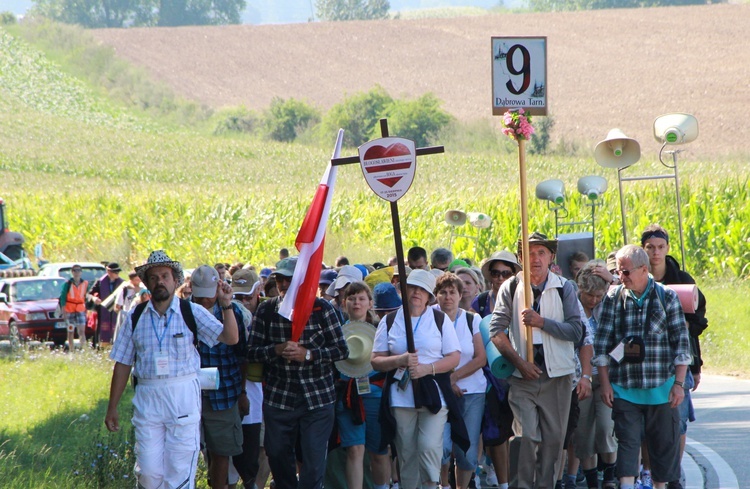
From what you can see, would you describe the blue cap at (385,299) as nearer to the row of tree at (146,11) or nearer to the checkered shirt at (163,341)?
the checkered shirt at (163,341)

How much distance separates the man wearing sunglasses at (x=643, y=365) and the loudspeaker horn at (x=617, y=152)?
6.61 meters

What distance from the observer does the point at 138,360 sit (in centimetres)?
726

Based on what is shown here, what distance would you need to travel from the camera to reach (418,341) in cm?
800

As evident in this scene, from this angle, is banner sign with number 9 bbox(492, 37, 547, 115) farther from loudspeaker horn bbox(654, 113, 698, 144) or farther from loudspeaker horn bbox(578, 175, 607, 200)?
loudspeaker horn bbox(578, 175, 607, 200)

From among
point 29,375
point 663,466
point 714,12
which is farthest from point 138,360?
point 714,12

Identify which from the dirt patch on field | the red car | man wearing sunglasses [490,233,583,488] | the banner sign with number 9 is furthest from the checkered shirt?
the dirt patch on field

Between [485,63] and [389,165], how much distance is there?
9214 centimetres

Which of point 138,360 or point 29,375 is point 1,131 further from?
point 138,360

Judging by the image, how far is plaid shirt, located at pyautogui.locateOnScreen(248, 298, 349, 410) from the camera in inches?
308

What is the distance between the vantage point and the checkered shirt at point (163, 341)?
719cm

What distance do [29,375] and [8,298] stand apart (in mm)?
8766

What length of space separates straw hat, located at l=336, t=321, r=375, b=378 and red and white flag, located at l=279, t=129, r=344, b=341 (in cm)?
55

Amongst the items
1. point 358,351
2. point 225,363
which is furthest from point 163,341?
point 358,351

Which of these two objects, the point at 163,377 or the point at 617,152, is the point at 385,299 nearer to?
the point at 163,377
